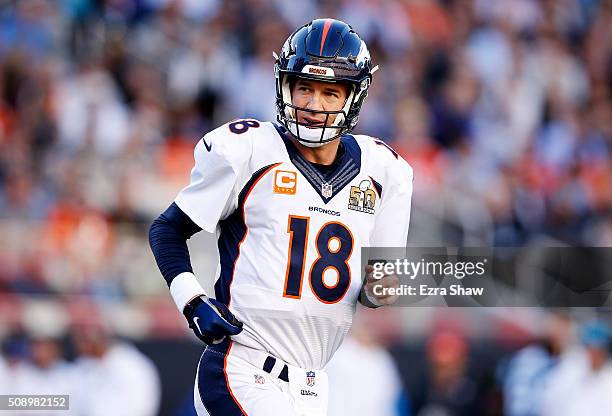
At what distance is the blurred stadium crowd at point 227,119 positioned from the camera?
9695mm

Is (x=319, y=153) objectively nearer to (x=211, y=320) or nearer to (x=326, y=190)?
(x=326, y=190)

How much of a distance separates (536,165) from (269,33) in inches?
127

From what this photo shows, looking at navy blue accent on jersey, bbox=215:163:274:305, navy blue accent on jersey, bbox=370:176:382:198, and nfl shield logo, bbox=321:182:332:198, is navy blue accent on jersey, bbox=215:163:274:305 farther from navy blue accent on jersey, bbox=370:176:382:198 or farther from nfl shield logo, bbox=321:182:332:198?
navy blue accent on jersey, bbox=370:176:382:198

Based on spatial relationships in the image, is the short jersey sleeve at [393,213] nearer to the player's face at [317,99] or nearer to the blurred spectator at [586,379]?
the player's face at [317,99]

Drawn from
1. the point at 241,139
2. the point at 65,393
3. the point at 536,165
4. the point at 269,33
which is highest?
the point at 269,33

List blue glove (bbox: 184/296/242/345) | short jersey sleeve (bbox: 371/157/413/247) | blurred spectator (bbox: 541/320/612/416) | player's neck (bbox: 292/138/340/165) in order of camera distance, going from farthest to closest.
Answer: blurred spectator (bbox: 541/320/612/416), short jersey sleeve (bbox: 371/157/413/247), player's neck (bbox: 292/138/340/165), blue glove (bbox: 184/296/242/345)

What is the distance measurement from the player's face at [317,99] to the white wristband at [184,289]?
0.79m

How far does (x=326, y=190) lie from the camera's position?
4.74 m

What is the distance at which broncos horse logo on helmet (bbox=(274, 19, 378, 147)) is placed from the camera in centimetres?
474

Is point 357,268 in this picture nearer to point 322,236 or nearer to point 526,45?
point 322,236

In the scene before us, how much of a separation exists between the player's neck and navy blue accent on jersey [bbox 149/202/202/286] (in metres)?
0.55

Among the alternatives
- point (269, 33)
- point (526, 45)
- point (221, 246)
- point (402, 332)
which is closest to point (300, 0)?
point (269, 33)

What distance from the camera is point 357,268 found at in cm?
477

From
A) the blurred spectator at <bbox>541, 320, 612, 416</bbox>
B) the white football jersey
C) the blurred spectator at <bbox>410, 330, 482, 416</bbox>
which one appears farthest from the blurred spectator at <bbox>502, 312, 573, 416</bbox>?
the white football jersey
